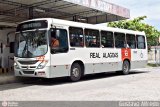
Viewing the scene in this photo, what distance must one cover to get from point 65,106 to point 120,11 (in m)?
14.6

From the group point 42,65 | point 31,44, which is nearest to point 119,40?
point 31,44

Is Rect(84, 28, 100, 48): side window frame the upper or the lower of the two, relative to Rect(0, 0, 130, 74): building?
lower

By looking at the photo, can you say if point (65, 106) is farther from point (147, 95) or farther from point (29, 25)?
point (29, 25)

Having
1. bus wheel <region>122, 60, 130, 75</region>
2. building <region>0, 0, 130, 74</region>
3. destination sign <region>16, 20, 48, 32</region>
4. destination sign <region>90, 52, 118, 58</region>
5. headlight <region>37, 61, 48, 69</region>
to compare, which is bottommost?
bus wheel <region>122, 60, 130, 75</region>

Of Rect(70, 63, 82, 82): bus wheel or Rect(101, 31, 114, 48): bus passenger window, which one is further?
Rect(101, 31, 114, 48): bus passenger window

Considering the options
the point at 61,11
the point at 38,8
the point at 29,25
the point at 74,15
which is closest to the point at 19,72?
the point at 29,25

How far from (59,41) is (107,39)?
4352 mm

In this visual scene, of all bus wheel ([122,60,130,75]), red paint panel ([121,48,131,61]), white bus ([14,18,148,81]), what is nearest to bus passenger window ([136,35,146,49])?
red paint panel ([121,48,131,61])

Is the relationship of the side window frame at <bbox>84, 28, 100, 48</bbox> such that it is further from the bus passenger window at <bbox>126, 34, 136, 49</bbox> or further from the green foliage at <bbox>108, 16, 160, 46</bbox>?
the green foliage at <bbox>108, 16, 160, 46</bbox>

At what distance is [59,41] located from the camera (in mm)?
14039

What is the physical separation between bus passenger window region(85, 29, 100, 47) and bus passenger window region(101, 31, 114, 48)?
481 mm

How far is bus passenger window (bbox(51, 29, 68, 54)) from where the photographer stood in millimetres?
13766

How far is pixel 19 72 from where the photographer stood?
47.4 feet

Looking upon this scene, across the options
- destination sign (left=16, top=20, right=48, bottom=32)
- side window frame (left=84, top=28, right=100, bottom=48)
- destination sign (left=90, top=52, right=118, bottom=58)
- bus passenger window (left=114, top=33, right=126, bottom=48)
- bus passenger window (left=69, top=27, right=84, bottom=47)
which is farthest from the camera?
bus passenger window (left=114, top=33, right=126, bottom=48)
